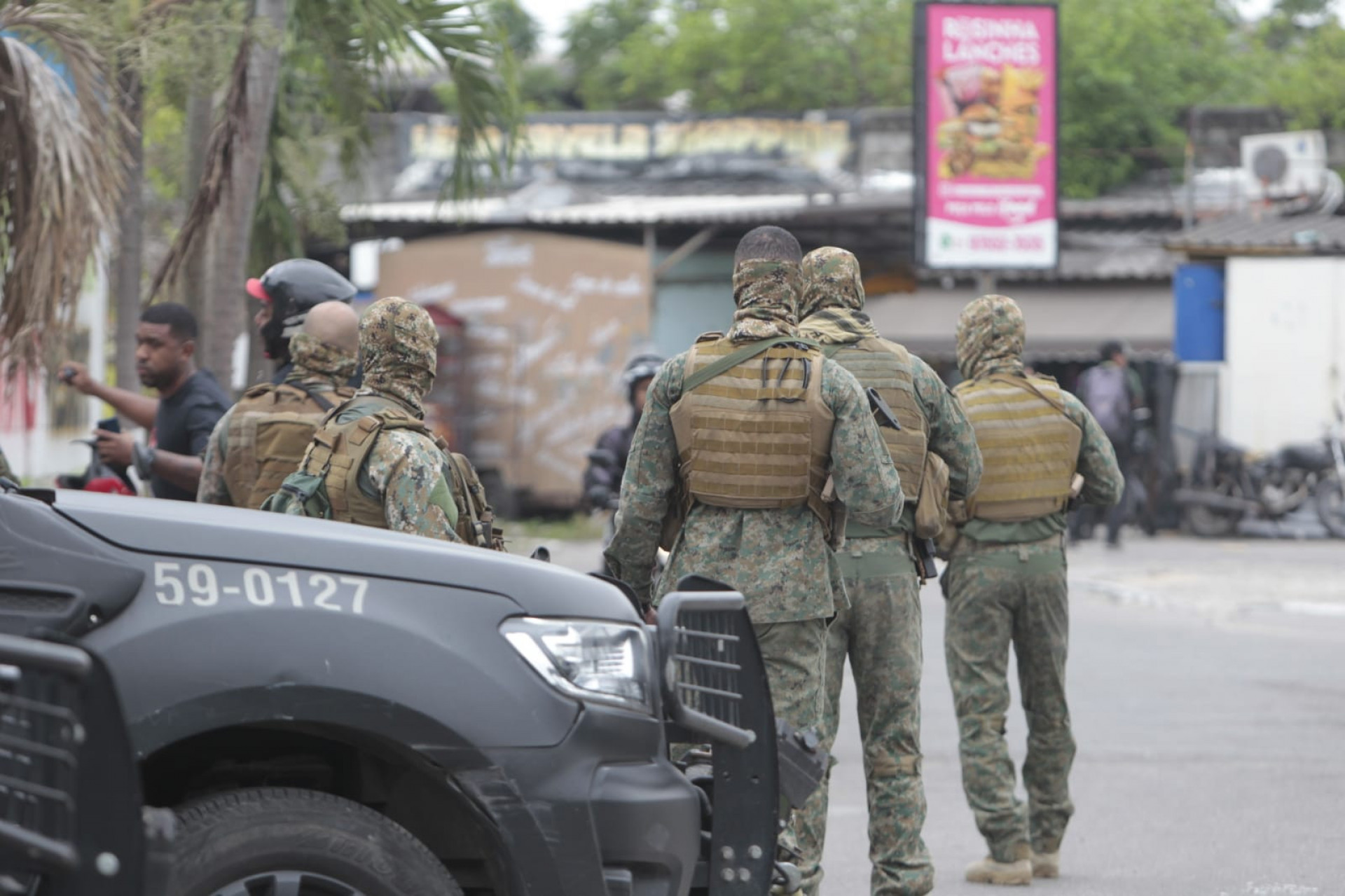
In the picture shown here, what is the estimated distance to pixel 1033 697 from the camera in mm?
6164

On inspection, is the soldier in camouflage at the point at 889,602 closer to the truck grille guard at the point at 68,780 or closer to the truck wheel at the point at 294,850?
the truck wheel at the point at 294,850

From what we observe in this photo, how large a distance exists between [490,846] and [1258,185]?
81.8 feet

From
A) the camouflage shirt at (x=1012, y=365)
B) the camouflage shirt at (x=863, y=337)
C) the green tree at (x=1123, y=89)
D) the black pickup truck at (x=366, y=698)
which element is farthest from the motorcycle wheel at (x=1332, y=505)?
the green tree at (x=1123, y=89)

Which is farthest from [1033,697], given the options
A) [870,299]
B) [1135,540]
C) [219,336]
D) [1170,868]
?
[870,299]

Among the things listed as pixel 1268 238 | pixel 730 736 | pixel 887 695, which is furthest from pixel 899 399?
pixel 1268 238

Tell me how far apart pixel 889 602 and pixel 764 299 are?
0.97 meters

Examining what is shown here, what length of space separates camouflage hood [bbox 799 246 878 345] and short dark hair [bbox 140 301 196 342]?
8.02 ft

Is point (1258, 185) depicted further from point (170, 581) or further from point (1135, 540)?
point (170, 581)

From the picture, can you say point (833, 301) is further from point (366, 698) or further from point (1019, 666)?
point (366, 698)

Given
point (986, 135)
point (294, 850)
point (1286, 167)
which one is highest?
point (986, 135)

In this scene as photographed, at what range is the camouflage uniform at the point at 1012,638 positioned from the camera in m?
6.03

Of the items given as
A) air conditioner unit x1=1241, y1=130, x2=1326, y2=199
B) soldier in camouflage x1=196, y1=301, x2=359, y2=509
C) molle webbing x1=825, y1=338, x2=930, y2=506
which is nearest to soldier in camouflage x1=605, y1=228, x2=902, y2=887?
molle webbing x1=825, y1=338, x2=930, y2=506

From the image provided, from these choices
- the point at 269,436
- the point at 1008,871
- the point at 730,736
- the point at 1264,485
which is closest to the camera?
the point at 730,736

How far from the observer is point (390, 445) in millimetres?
4629
